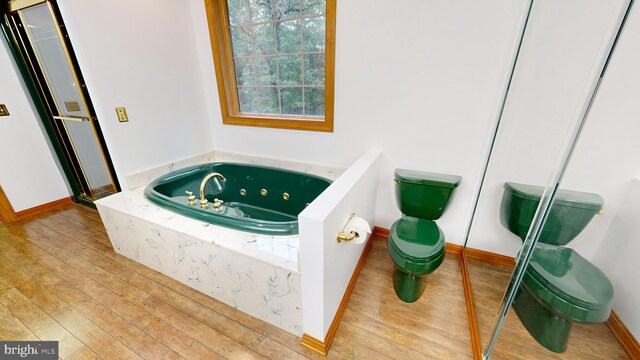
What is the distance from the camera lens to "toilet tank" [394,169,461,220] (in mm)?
1519

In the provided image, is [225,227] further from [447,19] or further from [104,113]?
[447,19]

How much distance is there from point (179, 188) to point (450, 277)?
7.59 ft

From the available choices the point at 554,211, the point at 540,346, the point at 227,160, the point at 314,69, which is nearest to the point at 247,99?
the point at 227,160

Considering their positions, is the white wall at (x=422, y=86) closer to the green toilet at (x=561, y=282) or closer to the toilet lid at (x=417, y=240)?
the toilet lid at (x=417, y=240)

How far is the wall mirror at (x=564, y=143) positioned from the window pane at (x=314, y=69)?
50.3 inches

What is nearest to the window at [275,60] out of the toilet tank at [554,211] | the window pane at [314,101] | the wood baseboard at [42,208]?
the window pane at [314,101]

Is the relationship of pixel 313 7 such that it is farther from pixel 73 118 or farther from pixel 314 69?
pixel 73 118

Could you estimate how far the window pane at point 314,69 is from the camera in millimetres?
1859

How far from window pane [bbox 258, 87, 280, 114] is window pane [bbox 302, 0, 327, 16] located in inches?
25.6

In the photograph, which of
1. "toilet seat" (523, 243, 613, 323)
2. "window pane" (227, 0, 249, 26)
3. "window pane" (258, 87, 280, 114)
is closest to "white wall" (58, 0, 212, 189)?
"window pane" (227, 0, 249, 26)

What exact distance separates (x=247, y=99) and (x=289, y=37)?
2.39 feet

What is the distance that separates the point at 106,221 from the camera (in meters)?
1.71

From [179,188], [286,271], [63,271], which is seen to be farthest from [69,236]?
[286,271]

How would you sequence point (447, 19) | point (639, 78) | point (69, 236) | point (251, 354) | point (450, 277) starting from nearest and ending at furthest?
point (639, 78), point (251, 354), point (447, 19), point (450, 277), point (69, 236)
